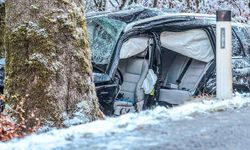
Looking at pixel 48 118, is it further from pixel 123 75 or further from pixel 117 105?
pixel 123 75

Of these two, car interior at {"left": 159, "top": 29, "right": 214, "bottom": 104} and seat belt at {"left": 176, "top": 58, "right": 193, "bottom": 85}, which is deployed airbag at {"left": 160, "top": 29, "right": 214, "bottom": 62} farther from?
seat belt at {"left": 176, "top": 58, "right": 193, "bottom": 85}

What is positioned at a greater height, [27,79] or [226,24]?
[226,24]

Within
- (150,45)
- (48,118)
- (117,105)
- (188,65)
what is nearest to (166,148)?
(48,118)

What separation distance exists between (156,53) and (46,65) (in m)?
3.04

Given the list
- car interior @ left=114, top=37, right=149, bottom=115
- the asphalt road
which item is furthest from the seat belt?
the asphalt road

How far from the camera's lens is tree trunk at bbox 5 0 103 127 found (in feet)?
21.8

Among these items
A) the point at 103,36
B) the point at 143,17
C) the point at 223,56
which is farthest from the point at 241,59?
the point at 223,56

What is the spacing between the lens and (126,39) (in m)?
A: 8.88

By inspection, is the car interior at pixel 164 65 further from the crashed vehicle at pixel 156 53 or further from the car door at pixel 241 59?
the car door at pixel 241 59

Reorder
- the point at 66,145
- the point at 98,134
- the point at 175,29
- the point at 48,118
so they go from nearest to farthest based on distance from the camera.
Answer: the point at 66,145 → the point at 98,134 → the point at 48,118 → the point at 175,29

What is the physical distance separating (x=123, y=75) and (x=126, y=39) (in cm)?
71

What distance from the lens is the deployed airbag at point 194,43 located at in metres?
9.40

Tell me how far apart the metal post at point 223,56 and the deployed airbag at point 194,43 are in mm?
2588

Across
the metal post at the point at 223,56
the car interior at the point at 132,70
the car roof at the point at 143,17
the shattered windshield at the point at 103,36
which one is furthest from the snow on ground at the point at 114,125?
the car roof at the point at 143,17
